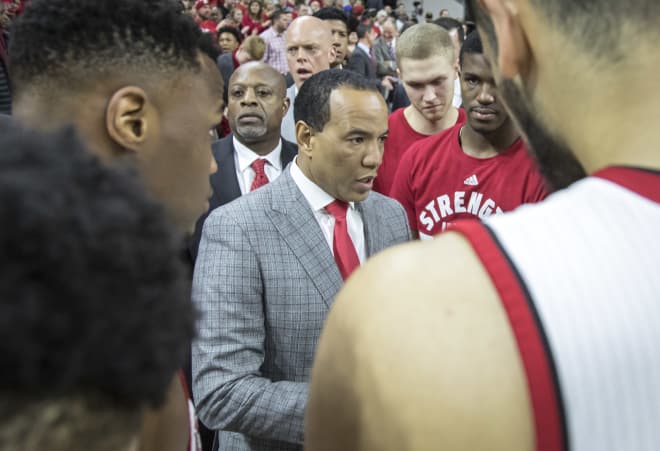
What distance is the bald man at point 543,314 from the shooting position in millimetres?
787

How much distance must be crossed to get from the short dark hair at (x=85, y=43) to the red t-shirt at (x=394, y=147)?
7.88ft

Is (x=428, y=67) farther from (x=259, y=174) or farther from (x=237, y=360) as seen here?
(x=237, y=360)

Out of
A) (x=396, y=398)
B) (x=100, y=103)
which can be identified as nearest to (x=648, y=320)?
(x=396, y=398)

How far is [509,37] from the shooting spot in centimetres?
101

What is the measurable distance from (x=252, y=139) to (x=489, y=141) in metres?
1.74

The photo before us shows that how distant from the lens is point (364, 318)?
874mm

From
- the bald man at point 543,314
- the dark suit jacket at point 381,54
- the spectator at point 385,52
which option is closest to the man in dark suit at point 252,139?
the bald man at point 543,314

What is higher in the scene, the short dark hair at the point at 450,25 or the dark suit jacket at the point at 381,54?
the dark suit jacket at the point at 381,54

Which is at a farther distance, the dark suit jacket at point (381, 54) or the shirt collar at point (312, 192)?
the dark suit jacket at point (381, 54)

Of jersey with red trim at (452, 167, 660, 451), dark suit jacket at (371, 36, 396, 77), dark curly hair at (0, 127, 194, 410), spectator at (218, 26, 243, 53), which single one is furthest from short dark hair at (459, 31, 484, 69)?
dark suit jacket at (371, 36, 396, 77)

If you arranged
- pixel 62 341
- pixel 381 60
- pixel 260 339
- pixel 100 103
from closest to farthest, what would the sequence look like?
pixel 62 341
pixel 100 103
pixel 260 339
pixel 381 60

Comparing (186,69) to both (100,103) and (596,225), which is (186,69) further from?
(596,225)

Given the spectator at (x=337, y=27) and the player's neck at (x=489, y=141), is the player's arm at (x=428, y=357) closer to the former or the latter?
the player's neck at (x=489, y=141)

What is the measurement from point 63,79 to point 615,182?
0.96m
